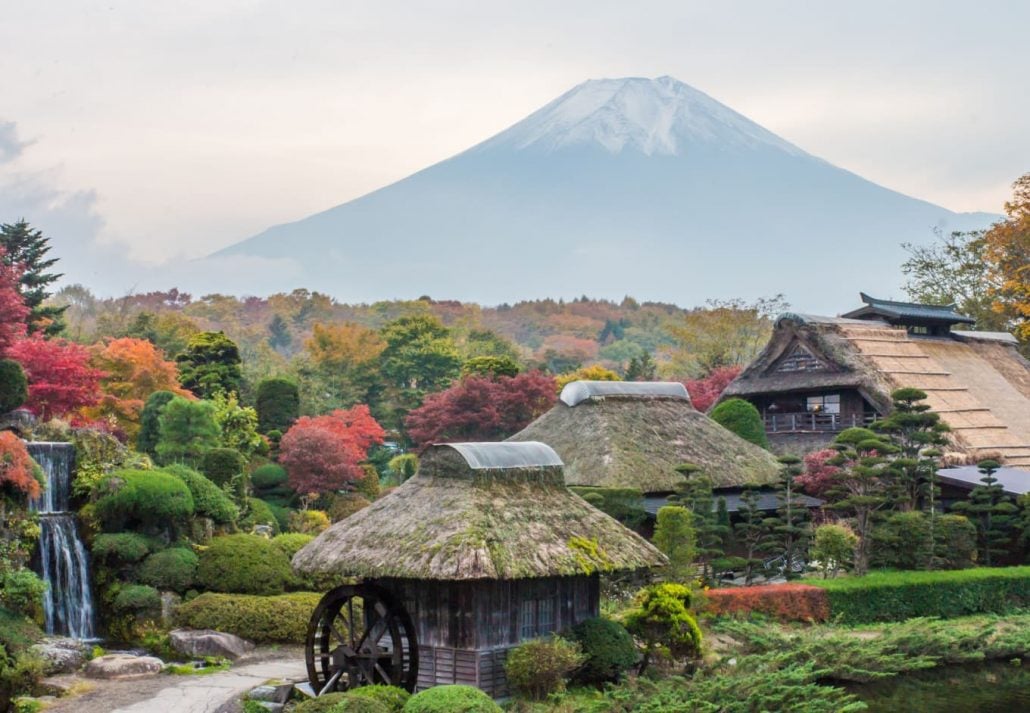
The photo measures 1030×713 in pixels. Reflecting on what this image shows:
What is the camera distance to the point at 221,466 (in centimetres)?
3366

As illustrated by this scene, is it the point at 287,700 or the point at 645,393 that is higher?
the point at 645,393

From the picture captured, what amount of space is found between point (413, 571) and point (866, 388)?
1031 inches

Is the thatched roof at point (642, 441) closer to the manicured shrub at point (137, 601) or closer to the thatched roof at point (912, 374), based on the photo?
the thatched roof at point (912, 374)

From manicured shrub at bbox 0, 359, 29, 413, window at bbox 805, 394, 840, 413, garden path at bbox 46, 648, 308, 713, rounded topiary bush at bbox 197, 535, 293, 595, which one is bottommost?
garden path at bbox 46, 648, 308, 713

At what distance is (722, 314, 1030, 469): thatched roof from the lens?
42.2 meters

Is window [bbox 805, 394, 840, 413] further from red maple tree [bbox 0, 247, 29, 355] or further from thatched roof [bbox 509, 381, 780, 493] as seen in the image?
red maple tree [bbox 0, 247, 29, 355]

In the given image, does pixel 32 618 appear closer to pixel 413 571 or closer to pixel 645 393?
pixel 413 571

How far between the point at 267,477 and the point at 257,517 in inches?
160

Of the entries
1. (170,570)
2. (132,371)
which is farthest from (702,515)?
(132,371)

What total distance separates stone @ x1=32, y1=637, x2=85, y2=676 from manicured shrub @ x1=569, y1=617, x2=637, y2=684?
31.6 feet

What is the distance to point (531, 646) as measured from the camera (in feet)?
70.7

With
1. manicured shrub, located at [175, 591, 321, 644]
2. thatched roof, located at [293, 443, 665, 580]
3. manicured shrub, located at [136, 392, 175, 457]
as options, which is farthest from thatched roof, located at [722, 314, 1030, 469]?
manicured shrub, located at [175, 591, 321, 644]

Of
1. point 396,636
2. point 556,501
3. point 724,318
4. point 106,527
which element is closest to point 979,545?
point 556,501

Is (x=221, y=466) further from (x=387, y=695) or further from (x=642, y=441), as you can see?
(x=387, y=695)
